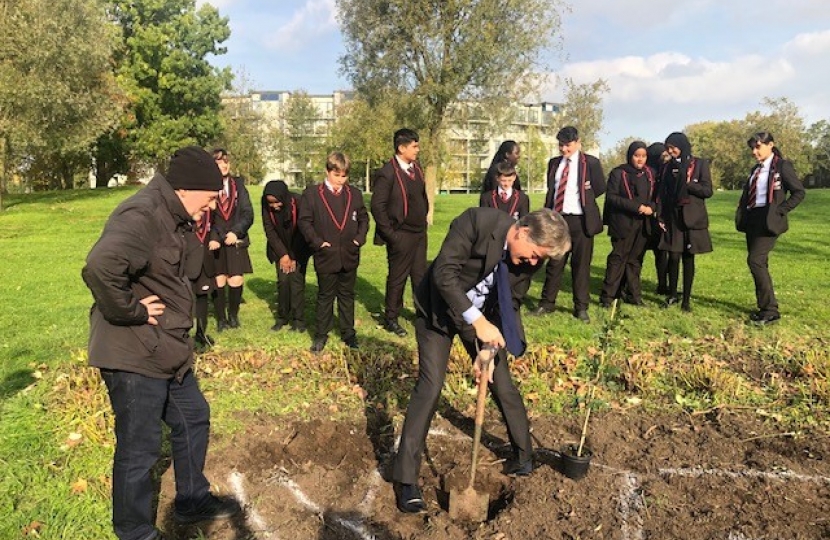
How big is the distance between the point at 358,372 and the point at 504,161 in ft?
10.4

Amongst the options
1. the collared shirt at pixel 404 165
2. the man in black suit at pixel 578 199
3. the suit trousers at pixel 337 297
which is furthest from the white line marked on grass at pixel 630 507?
the collared shirt at pixel 404 165

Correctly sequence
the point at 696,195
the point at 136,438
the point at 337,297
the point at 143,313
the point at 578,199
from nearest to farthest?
the point at 143,313
the point at 136,438
the point at 337,297
the point at 578,199
the point at 696,195

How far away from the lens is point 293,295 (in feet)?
26.1

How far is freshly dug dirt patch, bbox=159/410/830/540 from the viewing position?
384cm

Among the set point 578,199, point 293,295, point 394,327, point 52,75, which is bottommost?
point 394,327

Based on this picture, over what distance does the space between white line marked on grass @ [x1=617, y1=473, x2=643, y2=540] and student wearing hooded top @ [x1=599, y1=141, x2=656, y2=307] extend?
4.78 meters

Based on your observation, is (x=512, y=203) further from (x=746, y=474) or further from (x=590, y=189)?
(x=746, y=474)

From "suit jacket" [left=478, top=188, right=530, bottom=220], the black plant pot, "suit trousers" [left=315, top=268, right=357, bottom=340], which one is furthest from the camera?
"suit jacket" [left=478, top=188, right=530, bottom=220]

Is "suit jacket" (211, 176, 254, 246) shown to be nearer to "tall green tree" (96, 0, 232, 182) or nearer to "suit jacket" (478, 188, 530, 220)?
"suit jacket" (478, 188, 530, 220)

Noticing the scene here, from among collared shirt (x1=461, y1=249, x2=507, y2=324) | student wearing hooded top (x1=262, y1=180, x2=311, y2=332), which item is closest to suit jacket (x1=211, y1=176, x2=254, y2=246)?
student wearing hooded top (x1=262, y1=180, x2=311, y2=332)

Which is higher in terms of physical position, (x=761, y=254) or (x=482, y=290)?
(x=482, y=290)

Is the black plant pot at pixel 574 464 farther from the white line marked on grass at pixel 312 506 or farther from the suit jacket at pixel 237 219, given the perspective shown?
the suit jacket at pixel 237 219

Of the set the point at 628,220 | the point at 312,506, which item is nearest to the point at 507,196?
the point at 628,220

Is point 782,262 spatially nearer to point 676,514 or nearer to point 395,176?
point 395,176
